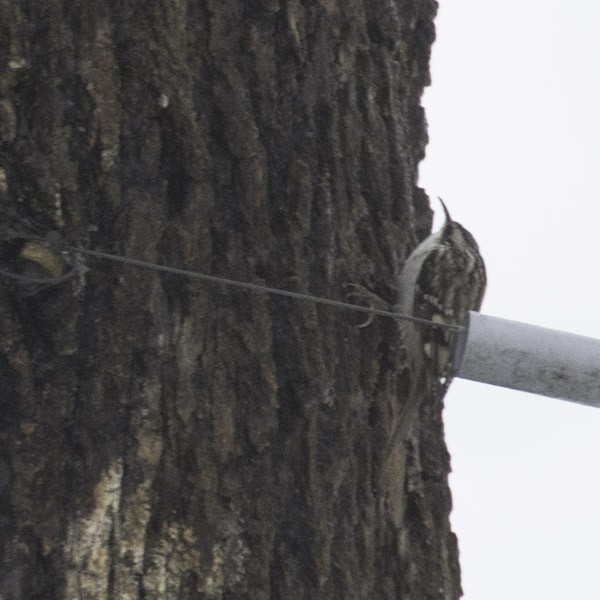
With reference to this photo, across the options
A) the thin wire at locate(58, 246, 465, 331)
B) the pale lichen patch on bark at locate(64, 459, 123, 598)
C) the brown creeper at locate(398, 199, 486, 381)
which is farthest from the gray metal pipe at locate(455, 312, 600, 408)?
the pale lichen patch on bark at locate(64, 459, 123, 598)

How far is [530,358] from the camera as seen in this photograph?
1.96 m

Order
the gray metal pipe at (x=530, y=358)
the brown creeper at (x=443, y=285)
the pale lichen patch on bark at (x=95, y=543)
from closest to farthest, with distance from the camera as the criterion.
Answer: the pale lichen patch on bark at (x=95, y=543), the gray metal pipe at (x=530, y=358), the brown creeper at (x=443, y=285)

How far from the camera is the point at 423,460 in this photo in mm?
2350

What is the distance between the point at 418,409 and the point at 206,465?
754mm

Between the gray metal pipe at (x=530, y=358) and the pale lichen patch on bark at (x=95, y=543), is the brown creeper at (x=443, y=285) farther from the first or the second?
the pale lichen patch on bark at (x=95, y=543)

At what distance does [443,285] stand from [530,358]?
1074 mm

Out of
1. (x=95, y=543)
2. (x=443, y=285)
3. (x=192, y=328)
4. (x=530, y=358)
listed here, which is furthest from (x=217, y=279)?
(x=443, y=285)

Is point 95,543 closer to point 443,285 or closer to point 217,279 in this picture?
point 217,279

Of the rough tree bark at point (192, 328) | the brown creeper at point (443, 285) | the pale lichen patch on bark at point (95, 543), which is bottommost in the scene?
the pale lichen patch on bark at point (95, 543)

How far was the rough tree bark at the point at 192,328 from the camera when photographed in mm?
1636

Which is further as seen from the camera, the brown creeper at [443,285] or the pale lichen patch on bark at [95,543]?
the brown creeper at [443,285]

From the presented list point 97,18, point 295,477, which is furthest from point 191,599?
point 97,18

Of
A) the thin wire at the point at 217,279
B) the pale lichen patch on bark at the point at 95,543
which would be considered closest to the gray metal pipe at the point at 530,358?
the thin wire at the point at 217,279

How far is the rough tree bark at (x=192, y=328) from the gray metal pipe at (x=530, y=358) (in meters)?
0.24
